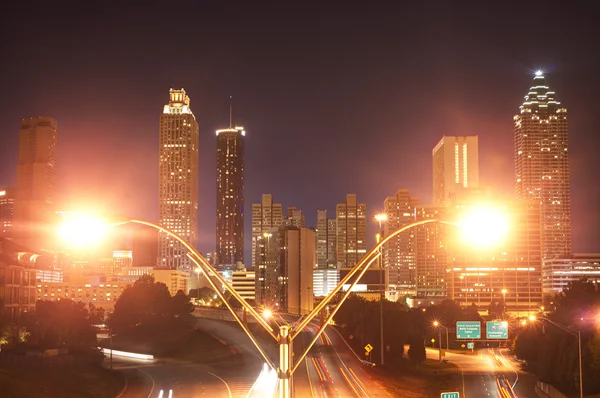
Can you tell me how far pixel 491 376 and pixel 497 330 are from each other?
16538 mm

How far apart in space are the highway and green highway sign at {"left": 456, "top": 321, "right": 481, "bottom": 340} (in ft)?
18.2

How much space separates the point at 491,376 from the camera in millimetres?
89688

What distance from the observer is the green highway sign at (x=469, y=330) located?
251 feet

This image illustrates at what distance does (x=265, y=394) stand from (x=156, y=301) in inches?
3392

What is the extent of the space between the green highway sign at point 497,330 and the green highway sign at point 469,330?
1044mm

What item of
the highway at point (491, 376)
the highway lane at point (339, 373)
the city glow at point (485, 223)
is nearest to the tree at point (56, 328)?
the highway lane at point (339, 373)

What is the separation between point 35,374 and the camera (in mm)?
77062

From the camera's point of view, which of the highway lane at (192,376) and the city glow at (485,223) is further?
the highway lane at (192,376)

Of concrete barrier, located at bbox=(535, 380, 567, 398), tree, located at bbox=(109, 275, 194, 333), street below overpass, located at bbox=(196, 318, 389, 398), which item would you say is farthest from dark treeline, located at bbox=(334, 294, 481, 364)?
tree, located at bbox=(109, 275, 194, 333)

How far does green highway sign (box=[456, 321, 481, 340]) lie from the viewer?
7638 cm

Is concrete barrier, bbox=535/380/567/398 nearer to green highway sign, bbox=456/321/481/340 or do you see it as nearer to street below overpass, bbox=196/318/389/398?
green highway sign, bbox=456/321/481/340

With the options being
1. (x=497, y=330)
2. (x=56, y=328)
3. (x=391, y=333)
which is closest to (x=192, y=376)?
(x=56, y=328)

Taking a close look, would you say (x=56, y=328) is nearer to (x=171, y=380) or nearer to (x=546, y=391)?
(x=171, y=380)

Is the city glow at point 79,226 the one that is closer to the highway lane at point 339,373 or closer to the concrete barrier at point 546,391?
the highway lane at point 339,373
